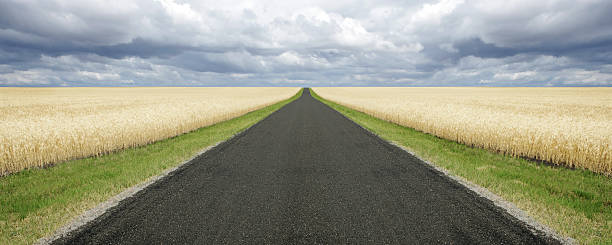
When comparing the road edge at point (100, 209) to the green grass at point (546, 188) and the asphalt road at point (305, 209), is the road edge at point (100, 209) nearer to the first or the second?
the asphalt road at point (305, 209)

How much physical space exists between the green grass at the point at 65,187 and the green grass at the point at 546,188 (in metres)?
6.98

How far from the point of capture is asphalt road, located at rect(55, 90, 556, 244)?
148 inches

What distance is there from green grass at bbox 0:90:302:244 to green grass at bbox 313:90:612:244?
6980 mm

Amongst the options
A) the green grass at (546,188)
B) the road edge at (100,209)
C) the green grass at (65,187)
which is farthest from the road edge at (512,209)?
the green grass at (65,187)

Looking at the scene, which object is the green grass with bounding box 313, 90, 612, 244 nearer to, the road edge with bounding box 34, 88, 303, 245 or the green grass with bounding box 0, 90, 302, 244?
the road edge with bounding box 34, 88, 303, 245

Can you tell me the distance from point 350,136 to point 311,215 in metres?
8.34

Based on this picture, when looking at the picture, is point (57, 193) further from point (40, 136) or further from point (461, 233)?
point (461, 233)

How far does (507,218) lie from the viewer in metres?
4.41

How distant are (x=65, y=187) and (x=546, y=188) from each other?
377 inches

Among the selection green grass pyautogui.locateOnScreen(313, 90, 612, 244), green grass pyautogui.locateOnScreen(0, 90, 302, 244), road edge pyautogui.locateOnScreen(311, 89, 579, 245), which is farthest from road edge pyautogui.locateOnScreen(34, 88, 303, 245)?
green grass pyautogui.locateOnScreen(313, 90, 612, 244)

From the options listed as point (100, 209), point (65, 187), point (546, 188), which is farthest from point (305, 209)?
point (546, 188)

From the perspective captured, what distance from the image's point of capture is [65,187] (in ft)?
19.6

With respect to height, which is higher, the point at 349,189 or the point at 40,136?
the point at 40,136

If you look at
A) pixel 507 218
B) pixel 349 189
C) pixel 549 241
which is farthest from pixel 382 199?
pixel 549 241
